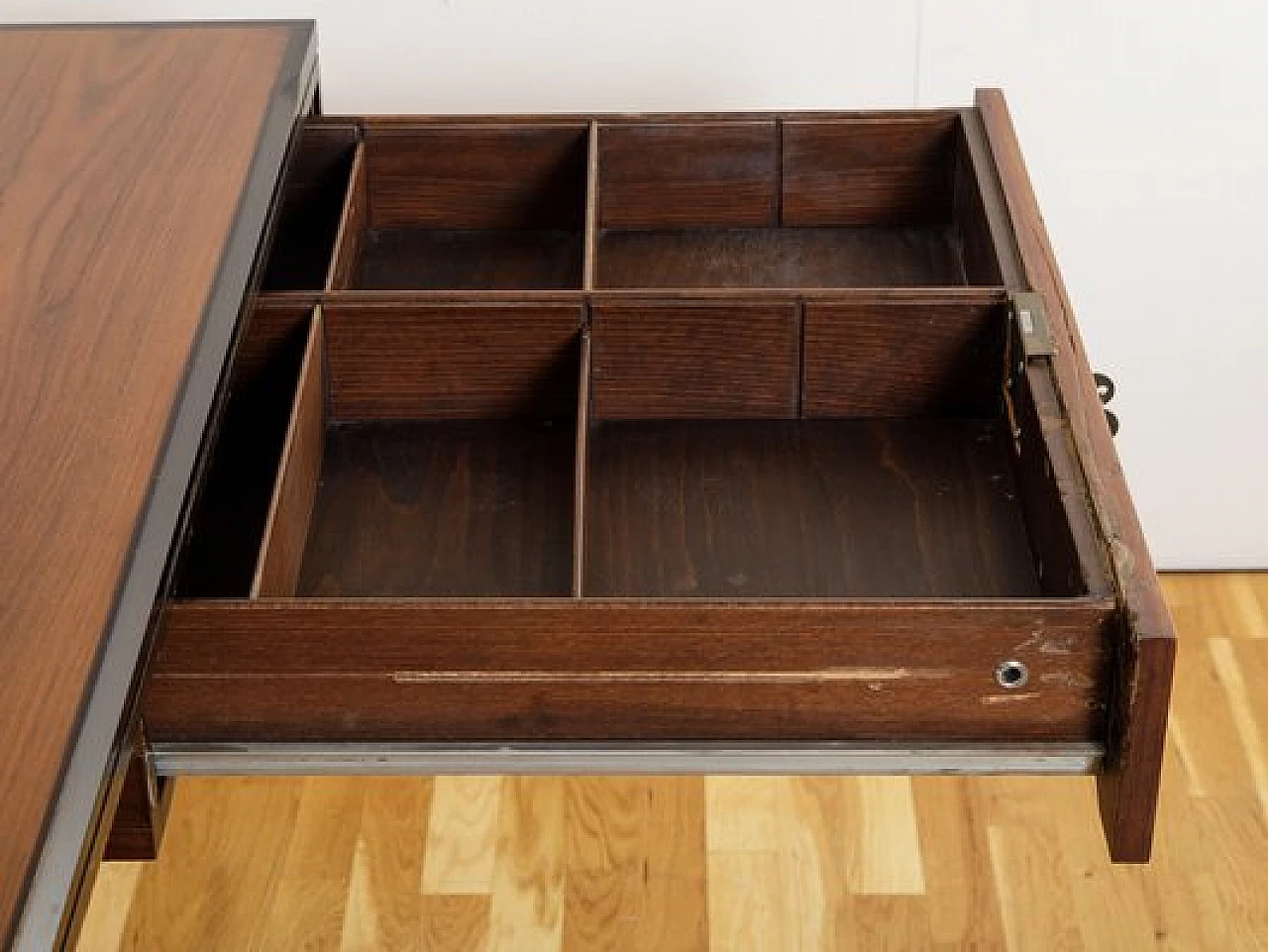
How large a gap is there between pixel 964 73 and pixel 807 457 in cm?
80

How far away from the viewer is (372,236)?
1.96 metres

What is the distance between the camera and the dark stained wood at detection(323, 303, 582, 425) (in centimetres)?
164

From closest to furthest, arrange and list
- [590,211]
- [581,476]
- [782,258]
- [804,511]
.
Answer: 1. [581,476]
2. [804,511]
3. [590,211]
4. [782,258]

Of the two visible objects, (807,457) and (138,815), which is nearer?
(138,815)

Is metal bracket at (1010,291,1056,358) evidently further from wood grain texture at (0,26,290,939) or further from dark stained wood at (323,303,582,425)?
wood grain texture at (0,26,290,939)

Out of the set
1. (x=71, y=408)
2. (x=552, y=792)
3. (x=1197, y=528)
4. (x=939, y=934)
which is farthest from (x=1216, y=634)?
(x=71, y=408)

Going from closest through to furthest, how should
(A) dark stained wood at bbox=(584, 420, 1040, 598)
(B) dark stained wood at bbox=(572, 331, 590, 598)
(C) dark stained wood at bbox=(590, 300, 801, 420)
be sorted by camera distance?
(B) dark stained wood at bbox=(572, 331, 590, 598) → (A) dark stained wood at bbox=(584, 420, 1040, 598) → (C) dark stained wood at bbox=(590, 300, 801, 420)

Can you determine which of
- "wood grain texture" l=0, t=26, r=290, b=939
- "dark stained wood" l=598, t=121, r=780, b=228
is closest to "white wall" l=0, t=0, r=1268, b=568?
"dark stained wood" l=598, t=121, r=780, b=228

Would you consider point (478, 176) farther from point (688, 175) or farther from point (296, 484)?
point (296, 484)

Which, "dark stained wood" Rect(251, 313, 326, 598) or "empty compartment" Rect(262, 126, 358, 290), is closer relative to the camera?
"dark stained wood" Rect(251, 313, 326, 598)

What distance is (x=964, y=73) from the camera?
2303 millimetres

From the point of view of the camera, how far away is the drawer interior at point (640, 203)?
189 cm

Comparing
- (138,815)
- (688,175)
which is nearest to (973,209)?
(688,175)

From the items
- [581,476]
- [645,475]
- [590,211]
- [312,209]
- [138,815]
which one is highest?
[312,209]
